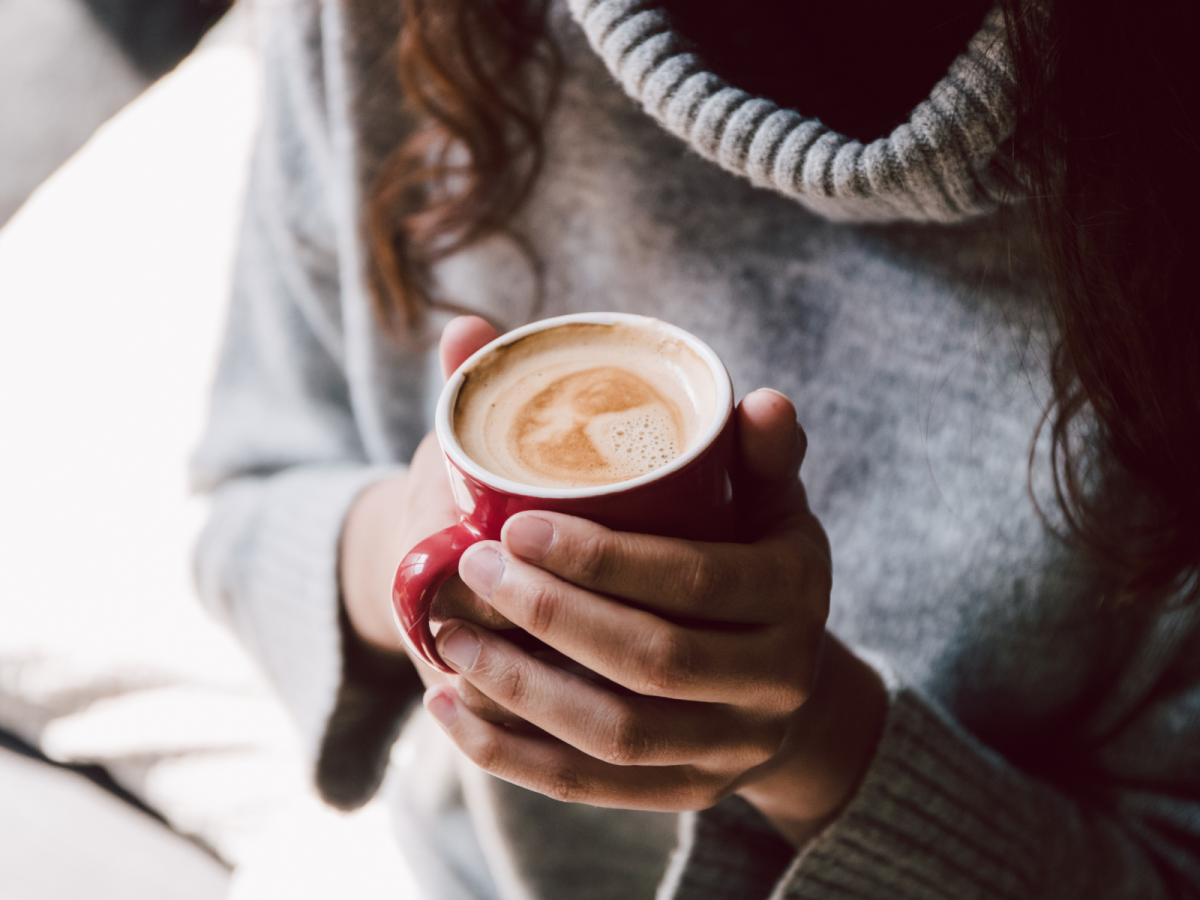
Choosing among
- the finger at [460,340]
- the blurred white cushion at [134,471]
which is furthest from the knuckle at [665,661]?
the blurred white cushion at [134,471]

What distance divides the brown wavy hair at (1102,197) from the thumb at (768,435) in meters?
0.21

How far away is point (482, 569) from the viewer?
387 millimetres

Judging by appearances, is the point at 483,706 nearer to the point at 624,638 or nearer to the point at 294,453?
the point at 624,638

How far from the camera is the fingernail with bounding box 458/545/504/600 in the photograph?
15.2 inches

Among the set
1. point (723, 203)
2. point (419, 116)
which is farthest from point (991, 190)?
point (419, 116)

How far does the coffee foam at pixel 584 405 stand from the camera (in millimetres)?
445

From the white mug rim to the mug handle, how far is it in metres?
0.04

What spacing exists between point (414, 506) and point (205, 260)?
963 mm

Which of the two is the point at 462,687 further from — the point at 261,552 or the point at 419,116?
the point at 419,116

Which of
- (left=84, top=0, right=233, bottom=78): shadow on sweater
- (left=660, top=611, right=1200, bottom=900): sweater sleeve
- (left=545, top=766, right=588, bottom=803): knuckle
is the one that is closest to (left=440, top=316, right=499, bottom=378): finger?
(left=545, top=766, right=588, bottom=803): knuckle

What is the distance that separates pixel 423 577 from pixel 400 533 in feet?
0.55

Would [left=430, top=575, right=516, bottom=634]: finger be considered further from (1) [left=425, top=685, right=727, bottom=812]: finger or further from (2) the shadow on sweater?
(2) the shadow on sweater

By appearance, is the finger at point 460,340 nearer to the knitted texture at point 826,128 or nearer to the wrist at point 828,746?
the knitted texture at point 826,128

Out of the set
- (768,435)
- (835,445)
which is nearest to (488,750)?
(768,435)
